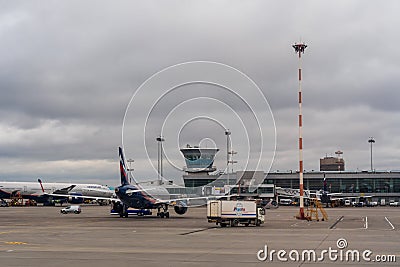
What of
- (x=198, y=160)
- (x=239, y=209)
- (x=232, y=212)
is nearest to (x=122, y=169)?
(x=232, y=212)

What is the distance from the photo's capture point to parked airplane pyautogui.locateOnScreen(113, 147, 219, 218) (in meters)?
66.5

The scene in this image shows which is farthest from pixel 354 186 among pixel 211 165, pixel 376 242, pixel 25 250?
pixel 25 250

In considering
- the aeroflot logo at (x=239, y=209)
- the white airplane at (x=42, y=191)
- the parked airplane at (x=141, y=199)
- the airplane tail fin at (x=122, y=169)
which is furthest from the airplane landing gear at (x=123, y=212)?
the white airplane at (x=42, y=191)

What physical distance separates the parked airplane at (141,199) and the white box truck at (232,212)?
18.7 meters

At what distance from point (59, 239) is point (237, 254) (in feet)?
46.0

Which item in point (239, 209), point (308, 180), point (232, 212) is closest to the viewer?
point (232, 212)

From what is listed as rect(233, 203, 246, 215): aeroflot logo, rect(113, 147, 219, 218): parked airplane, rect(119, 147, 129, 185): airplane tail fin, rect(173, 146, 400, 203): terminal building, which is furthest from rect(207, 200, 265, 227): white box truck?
rect(173, 146, 400, 203): terminal building
